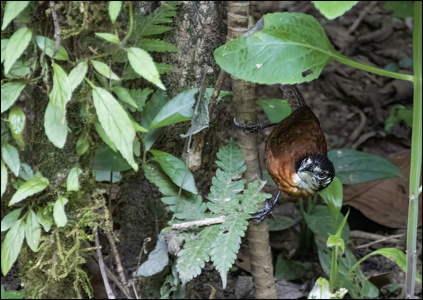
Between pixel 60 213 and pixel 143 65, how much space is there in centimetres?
54

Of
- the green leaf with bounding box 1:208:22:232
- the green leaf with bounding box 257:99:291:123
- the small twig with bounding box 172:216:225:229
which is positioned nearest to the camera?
the small twig with bounding box 172:216:225:229

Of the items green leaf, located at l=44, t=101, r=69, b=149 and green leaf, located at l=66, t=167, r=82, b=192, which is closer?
green leaf, located at l=44, t=101, r=69, b=149

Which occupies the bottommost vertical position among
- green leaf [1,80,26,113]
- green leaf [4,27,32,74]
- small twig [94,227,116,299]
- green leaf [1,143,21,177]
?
small twig [94,227,116,299]

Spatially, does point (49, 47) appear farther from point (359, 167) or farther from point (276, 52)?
point (359, 167)

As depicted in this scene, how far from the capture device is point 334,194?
1721 millimetres

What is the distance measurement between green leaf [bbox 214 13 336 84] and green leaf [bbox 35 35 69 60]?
444mm

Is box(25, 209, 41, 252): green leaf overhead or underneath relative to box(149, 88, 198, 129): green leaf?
underneath

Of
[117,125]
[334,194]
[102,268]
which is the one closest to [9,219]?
[102,268]

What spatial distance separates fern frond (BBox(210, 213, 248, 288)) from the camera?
1340 mm

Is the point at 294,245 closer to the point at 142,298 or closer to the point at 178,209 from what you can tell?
the point at 142,298

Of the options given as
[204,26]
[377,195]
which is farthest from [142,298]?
[377,195]

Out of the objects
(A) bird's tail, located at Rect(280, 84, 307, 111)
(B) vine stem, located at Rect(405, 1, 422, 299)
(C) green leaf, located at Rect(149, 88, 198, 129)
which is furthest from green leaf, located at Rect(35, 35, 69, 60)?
(B) vine stem, located at Rect(405, 1, 422, 299)

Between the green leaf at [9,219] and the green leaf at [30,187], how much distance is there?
12cm

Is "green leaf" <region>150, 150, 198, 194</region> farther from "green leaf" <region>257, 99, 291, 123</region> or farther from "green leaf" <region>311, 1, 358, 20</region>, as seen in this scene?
"green leaf" <region>311, 1, 358, 20</region>
